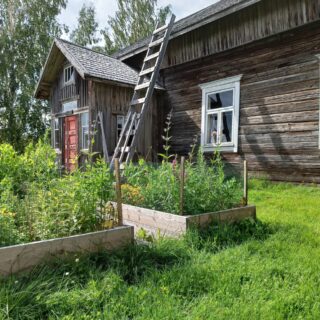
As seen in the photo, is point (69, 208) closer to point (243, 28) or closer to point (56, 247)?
point (56, 247)

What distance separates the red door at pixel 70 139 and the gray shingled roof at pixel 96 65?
2085 millimetres

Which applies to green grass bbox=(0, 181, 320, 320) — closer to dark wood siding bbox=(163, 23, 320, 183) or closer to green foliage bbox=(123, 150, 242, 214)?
green foliage bbox=(123, 150, 242, 214)

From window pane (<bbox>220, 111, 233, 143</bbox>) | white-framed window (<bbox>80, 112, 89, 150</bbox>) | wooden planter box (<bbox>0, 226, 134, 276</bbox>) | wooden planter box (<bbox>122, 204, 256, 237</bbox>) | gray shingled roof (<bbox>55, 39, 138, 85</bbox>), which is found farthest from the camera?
white-framed window (<bbox>80, 112, 89, 150</bbox>)

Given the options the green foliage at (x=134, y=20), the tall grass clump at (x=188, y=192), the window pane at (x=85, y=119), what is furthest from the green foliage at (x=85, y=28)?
the tall grass clump at (x=188, y=192)

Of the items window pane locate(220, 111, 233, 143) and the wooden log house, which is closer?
the wooden log house

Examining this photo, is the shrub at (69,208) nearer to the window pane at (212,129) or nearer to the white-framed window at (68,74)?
the window pane at (212,129)

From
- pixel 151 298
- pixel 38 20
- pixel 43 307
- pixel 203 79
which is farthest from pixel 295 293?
pixel 38 20

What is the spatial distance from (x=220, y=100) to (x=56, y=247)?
7340mm

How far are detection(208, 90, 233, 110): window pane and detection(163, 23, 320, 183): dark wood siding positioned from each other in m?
0.44

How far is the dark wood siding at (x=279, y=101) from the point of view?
707cm

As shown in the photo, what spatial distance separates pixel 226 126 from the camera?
29.5ft

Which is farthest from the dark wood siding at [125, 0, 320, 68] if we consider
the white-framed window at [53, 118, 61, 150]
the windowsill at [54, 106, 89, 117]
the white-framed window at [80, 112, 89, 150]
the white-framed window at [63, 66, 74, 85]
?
the white-framed window at [53, 118, 61, 150]

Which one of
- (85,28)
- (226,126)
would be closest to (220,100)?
(226,126)

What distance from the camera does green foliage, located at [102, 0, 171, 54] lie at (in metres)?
23.2
